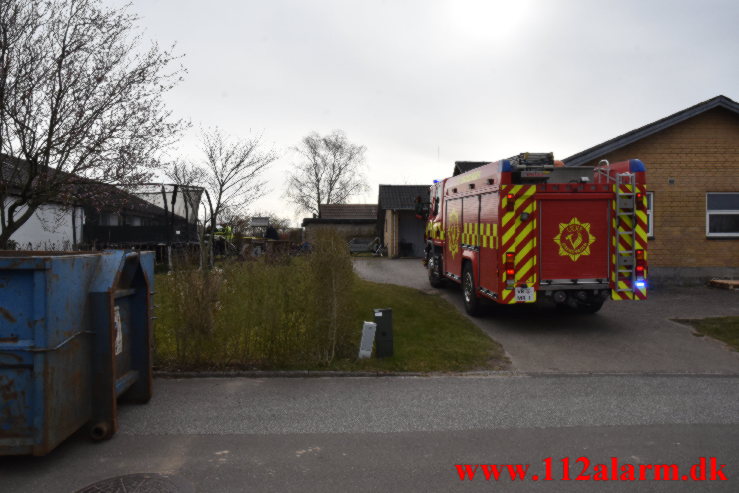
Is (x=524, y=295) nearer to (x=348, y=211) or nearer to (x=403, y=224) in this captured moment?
(x=403, y=224)

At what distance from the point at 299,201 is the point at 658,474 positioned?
215ft

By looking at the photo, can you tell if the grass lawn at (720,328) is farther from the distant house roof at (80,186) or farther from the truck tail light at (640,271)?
the distant house roof at (80,186)

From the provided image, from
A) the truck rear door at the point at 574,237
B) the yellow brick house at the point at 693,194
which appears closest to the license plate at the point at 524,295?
the truck rear door at the point at 574,237

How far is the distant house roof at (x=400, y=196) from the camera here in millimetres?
32125

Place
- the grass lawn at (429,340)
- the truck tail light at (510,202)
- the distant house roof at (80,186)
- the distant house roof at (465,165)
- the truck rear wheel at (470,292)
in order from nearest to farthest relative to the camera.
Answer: the grass lawn at (429,340) < the distant house roof at (80,186) < the truck tail light at (510,202) < the truck rear wheel at (470,292) < the distant house roof at (465,165)

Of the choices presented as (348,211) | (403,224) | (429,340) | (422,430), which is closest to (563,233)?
(429,340)

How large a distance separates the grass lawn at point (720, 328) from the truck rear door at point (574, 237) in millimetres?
1974

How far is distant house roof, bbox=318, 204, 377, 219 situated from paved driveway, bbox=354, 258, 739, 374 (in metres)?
36.0

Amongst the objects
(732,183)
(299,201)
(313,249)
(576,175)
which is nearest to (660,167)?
(732,183)

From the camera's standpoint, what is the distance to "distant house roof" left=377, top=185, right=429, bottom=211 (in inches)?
1265

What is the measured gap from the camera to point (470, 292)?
37.2 ft

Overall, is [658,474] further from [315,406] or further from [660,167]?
[660,167]

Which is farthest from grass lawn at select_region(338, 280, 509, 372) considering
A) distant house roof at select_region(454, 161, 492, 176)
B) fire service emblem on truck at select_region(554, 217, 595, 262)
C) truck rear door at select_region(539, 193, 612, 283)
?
distant house roof at select_region(454, 161, 492, 176)

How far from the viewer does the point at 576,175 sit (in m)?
9.99
